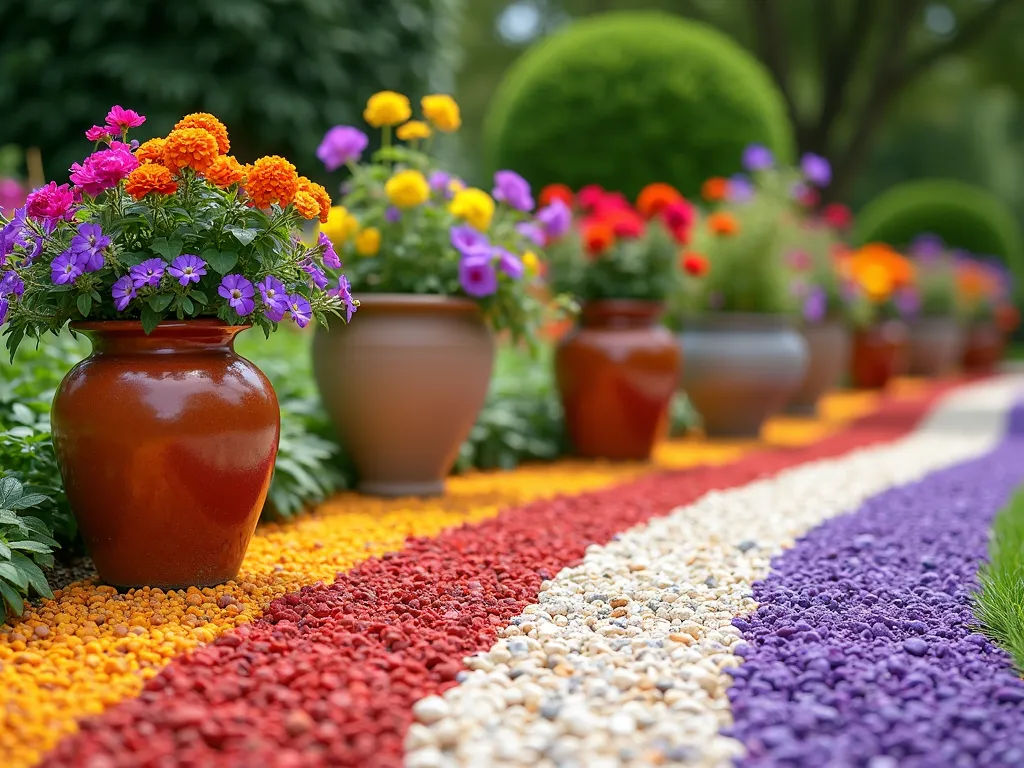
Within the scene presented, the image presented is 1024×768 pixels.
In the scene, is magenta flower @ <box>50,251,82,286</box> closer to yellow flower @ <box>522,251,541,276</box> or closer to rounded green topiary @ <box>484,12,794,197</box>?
→ yellow flower @ <box>522,251,541,276</box>

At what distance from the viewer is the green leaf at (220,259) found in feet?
7.41

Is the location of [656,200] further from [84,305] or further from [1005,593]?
[84,305]

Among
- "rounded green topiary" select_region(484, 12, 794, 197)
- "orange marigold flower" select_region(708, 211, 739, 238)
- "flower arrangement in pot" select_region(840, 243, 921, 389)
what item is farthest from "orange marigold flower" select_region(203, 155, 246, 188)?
"rounded green topiary" select_region(484, 12, 794, 197)

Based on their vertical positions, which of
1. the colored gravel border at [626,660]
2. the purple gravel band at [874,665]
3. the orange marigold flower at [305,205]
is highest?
the orange marigold flower at [305,205]

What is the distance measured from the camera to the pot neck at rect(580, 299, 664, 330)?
15.0 ft

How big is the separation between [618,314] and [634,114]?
408 centimetres

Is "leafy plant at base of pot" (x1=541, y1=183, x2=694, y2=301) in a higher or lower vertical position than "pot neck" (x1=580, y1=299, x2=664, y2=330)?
higher

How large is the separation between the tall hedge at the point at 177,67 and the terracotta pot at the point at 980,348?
10257mm

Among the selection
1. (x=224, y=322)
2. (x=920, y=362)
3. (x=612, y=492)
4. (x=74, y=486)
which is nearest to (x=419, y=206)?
(x=612, y=492)

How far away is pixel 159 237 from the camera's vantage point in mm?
2283

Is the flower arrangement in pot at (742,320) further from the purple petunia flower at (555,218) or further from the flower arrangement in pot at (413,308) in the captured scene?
the flower arrangement in pot at (413,308)

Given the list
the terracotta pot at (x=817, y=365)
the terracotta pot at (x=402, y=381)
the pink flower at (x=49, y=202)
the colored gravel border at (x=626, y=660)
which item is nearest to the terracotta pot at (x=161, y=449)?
the pink flower at (x=49, y=202)

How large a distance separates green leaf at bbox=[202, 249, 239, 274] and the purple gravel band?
1305 millimetres


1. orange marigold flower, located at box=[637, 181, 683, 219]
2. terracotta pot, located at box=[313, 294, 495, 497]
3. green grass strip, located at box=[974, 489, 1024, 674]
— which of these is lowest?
green grass strip, located at box=[974, 489, 1024, 674]
